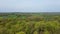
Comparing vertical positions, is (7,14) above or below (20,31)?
above

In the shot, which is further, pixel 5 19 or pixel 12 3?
pixel 12 3

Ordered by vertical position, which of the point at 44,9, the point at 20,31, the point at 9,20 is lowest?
the point at 20,31

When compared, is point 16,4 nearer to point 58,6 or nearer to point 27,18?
point 27,18

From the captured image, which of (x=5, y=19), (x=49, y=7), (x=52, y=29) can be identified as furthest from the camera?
(x=49, y=7)

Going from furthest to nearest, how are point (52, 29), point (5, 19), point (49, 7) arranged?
point (49, 7) < point (5, 19) < point (52, 29)

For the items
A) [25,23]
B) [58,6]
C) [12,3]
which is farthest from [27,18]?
[58,6]

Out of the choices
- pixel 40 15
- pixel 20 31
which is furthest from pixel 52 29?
pixel 20 31

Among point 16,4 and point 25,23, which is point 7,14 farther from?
point 25,23
